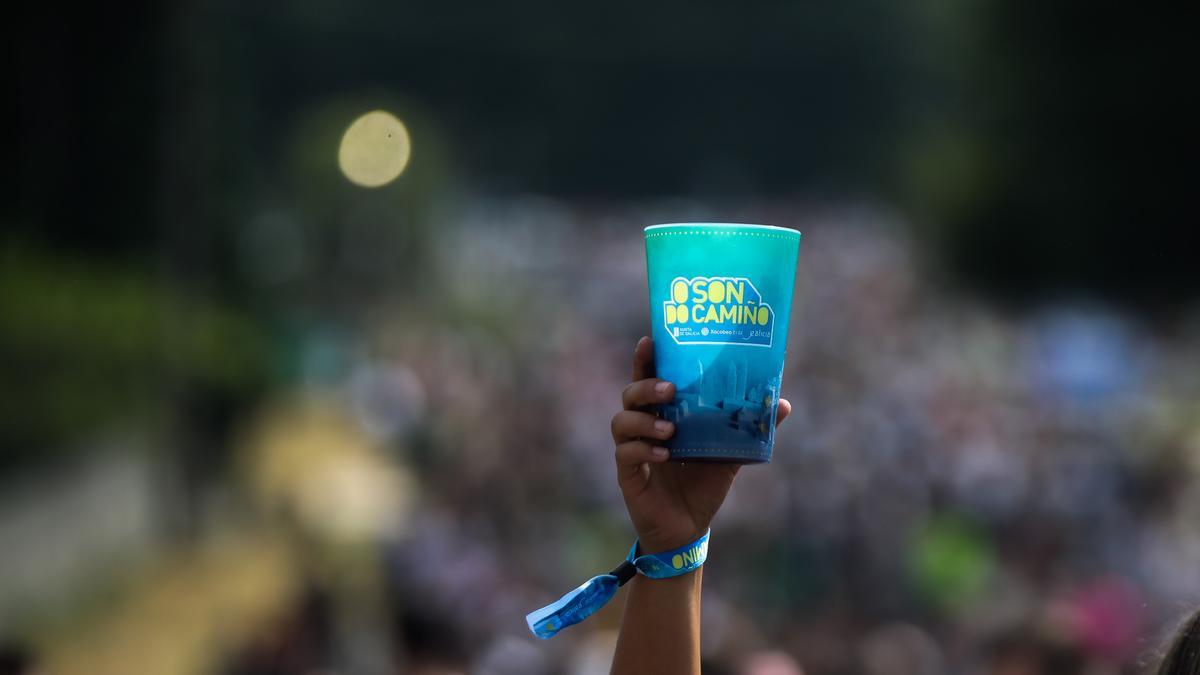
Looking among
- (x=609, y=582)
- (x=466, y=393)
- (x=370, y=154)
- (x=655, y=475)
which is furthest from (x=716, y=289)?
(x=370, y=154)

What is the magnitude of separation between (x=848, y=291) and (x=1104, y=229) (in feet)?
63.1

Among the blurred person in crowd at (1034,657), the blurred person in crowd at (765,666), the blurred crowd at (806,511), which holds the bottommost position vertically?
the blurred crowd at (806,511)

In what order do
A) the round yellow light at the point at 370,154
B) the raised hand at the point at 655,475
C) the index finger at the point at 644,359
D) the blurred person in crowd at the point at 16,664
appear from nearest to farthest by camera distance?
the raised hand at the point at 655,475
the index finger at the point at 644,359
the blurred person in crowd at the point at 16,664
the round yellow light at the point at 370,154

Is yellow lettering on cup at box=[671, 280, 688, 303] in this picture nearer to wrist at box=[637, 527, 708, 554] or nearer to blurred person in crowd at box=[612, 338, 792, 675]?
blurred person in crowd at box=[612, 338, 792, 675]

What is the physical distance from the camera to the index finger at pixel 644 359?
2.47 m

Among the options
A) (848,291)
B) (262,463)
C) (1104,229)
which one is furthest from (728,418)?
(848,291)

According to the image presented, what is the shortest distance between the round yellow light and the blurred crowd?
113 inches

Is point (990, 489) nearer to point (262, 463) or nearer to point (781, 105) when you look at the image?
point (262, 463)

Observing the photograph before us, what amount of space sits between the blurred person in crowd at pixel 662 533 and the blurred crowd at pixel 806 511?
0.69 meters

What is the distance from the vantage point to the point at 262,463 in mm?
17953

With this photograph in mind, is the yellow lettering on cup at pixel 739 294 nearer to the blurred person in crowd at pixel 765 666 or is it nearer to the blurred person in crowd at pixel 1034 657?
the blurred person in crowd at pixel 765 666

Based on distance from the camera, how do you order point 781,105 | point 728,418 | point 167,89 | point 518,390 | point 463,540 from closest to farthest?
point 728,418, point 463,540, point 167,89, point 518,390, point 781,105

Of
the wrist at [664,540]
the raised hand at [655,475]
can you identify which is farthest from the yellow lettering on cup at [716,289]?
the wrist at [664,540]

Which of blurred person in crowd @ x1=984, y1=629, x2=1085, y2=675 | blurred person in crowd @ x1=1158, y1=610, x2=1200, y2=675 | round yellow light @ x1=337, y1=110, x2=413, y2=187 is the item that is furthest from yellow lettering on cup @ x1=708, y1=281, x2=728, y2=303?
round yellow light @ x1=337, y1=110, x2=413, y2=187
